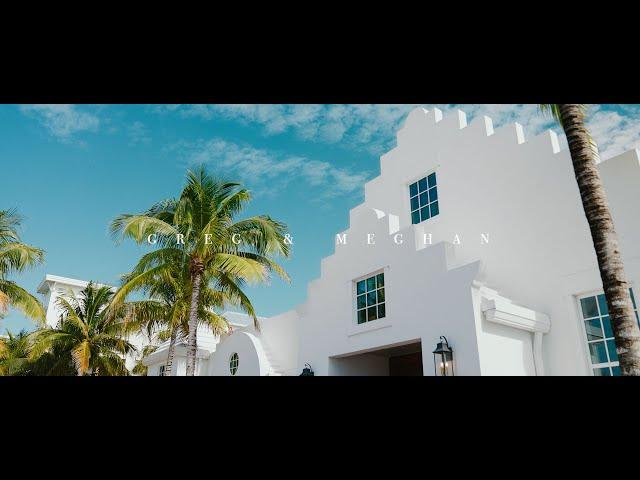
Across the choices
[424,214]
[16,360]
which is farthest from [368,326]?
[16,360]

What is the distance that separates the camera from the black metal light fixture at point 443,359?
26.8ft

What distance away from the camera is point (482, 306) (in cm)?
828

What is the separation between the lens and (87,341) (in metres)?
17.7

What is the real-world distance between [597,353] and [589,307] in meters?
0.75

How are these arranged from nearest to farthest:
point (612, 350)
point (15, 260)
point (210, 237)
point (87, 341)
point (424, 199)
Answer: point (612, 350)
point (424, 199)
point (210, 237)
point (15, 260)
point (87, 341)

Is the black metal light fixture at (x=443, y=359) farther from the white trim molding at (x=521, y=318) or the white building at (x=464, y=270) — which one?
the white trim molding at (x=521, y=318)

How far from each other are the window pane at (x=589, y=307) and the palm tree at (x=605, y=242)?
10.0 feet

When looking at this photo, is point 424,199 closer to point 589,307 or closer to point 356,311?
point 356,311

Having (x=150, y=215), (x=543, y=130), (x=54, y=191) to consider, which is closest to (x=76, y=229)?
(x=54, y=191)

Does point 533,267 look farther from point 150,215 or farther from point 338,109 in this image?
point 150,215

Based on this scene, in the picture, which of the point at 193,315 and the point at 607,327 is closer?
the point at 607,327

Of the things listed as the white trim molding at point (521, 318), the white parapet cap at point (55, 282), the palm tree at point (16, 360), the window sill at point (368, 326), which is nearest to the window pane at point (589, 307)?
the white trim molding at point (521, 318)

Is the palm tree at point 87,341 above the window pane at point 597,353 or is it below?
above
